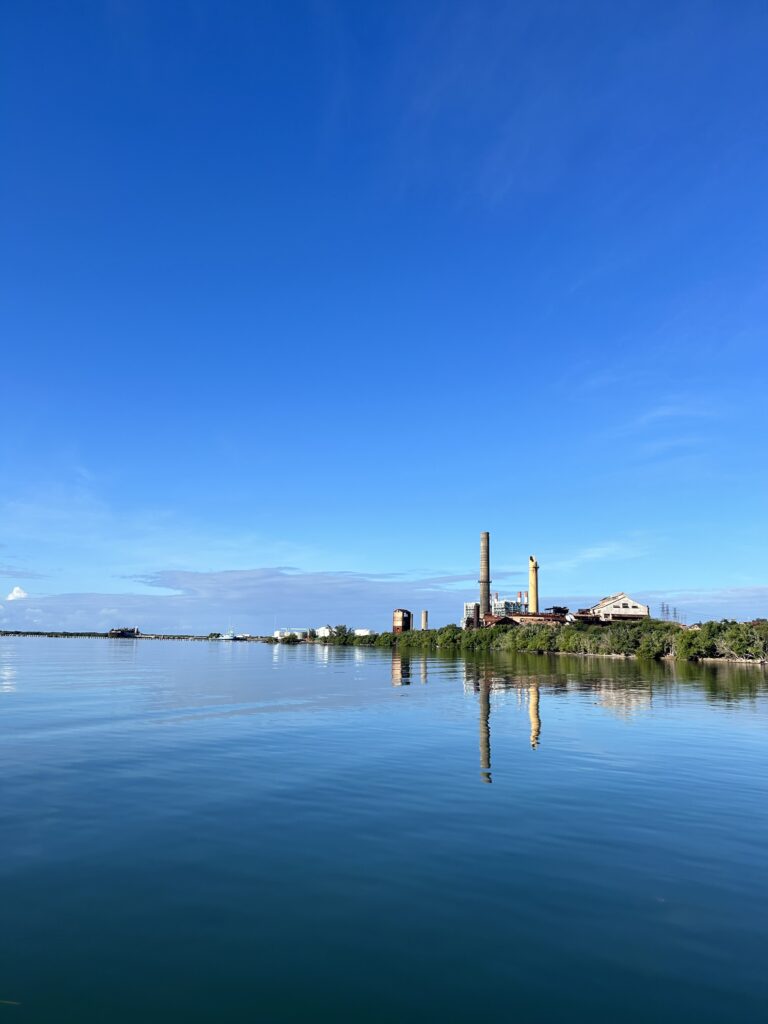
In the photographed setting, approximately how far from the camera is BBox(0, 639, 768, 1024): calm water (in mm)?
10250

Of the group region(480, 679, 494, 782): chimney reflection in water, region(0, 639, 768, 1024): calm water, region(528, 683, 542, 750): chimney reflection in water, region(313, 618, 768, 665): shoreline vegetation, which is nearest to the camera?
region(0, 639, 768, 1024): calm water

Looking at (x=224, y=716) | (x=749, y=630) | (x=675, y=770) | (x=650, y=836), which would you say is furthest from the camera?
(x=749, y=630)

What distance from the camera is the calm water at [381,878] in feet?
33.6

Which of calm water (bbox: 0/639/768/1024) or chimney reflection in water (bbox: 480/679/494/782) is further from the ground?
calm water (bbox: 0/639/768/1024)

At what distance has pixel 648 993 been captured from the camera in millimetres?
10359

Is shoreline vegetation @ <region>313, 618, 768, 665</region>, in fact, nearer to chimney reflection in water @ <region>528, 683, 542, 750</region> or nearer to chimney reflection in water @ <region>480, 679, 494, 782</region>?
chimney reflection in water @ <region>528, 683, 542, 750</region>

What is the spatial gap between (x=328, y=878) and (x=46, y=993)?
20.8 feet

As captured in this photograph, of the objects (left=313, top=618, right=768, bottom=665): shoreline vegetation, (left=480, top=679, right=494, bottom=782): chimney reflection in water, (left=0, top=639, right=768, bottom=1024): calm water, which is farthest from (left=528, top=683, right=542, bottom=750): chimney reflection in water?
(left=313, top=618, right=768, bottom=665): shoreline vegetation

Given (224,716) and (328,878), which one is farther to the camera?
(224,716)

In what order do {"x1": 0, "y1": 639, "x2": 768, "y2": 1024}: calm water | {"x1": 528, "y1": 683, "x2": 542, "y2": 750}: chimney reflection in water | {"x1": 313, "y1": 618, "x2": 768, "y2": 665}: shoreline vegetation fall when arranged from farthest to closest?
{"x1": 313, "y1": 618, "x2": 768, "y2": 665}: shoreline vegetation → {"x1": 528, "y1": 683, "x2": 542, "y2": 750}: chimney reflection in water → {"x1": 0, "y1": 639, "x2": 768, "y2": 1024}: calm water

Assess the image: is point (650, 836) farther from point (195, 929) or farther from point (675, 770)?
point (195, 929)

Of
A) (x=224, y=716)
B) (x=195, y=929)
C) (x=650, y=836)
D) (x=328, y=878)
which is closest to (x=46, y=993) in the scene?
(x=195, y=929)

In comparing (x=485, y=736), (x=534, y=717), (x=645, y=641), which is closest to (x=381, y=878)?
(x=485, y=736)

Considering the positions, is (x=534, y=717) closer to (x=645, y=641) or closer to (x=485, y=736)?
(x=485, y=736)
